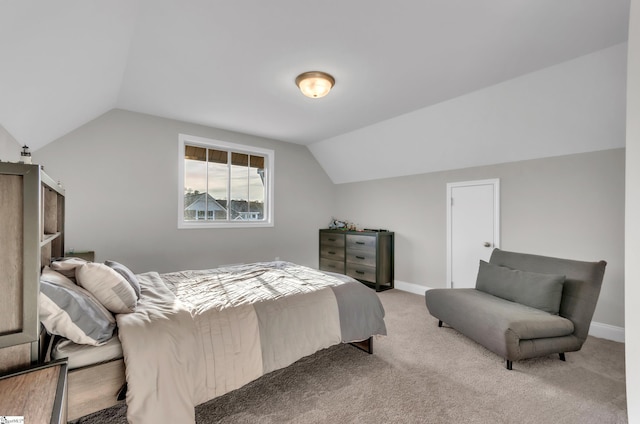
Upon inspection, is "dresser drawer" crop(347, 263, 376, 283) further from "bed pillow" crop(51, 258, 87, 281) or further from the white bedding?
"bed pillow" crop(51, 258, 87, 281)

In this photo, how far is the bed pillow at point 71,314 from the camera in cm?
123

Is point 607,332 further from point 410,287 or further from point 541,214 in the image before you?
point 410,287

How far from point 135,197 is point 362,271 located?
11.5 ft

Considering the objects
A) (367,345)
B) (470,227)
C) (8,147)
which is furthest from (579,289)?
(8,147)

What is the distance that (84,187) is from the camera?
10.6ft

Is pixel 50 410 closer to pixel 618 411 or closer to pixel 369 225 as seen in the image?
pixel 618 411

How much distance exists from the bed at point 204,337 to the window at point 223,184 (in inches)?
68.9

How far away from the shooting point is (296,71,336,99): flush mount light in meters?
2.52

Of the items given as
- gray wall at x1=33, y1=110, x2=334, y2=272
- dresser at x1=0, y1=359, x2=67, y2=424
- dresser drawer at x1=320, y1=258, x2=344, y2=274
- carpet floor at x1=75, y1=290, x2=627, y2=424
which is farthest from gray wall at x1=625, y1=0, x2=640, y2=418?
gray wall at x1=33, y1=110, x2=334, y2=272

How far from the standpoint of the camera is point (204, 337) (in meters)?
1.56

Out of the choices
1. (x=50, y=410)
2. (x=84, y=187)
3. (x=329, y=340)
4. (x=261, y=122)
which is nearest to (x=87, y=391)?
(x=50, y=410)

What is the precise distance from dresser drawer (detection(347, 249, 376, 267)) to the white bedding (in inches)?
83.6

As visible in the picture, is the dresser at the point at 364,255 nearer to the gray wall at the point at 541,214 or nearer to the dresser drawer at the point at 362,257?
the dresser drawer at the point at 362,257

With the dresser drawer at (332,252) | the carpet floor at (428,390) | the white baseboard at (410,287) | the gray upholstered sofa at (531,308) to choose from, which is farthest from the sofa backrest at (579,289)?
the dresser drawer at (332,252)
